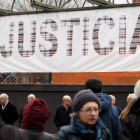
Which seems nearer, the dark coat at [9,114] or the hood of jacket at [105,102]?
the hood of jacket at [105,102]

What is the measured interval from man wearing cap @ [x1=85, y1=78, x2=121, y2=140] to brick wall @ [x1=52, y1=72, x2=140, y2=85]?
879 cm

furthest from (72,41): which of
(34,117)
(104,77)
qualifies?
(34,117)

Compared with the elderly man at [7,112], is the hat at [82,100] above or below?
above

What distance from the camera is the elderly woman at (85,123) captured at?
3.60 meters

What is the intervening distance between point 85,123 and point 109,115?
5.21ft

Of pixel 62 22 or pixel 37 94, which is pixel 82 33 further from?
pixel 37 94

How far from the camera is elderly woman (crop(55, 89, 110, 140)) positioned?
3.60m

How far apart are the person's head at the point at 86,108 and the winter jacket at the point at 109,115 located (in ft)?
4.00

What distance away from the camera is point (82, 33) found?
34.4 ft

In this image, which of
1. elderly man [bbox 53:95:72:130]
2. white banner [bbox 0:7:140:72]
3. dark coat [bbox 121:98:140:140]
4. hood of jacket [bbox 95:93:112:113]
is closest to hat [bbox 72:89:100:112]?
dark coat [bbox 121:98:140:140]

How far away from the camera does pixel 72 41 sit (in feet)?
34.7

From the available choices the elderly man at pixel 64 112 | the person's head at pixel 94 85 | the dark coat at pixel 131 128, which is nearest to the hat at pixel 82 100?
the dark coat at pixel 131 128

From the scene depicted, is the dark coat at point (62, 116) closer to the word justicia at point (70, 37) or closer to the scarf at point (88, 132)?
the word justicia at point (70, 37)

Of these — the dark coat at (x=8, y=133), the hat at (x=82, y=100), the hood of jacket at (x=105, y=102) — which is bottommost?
the hood of jacket at (x=105, y=102)
